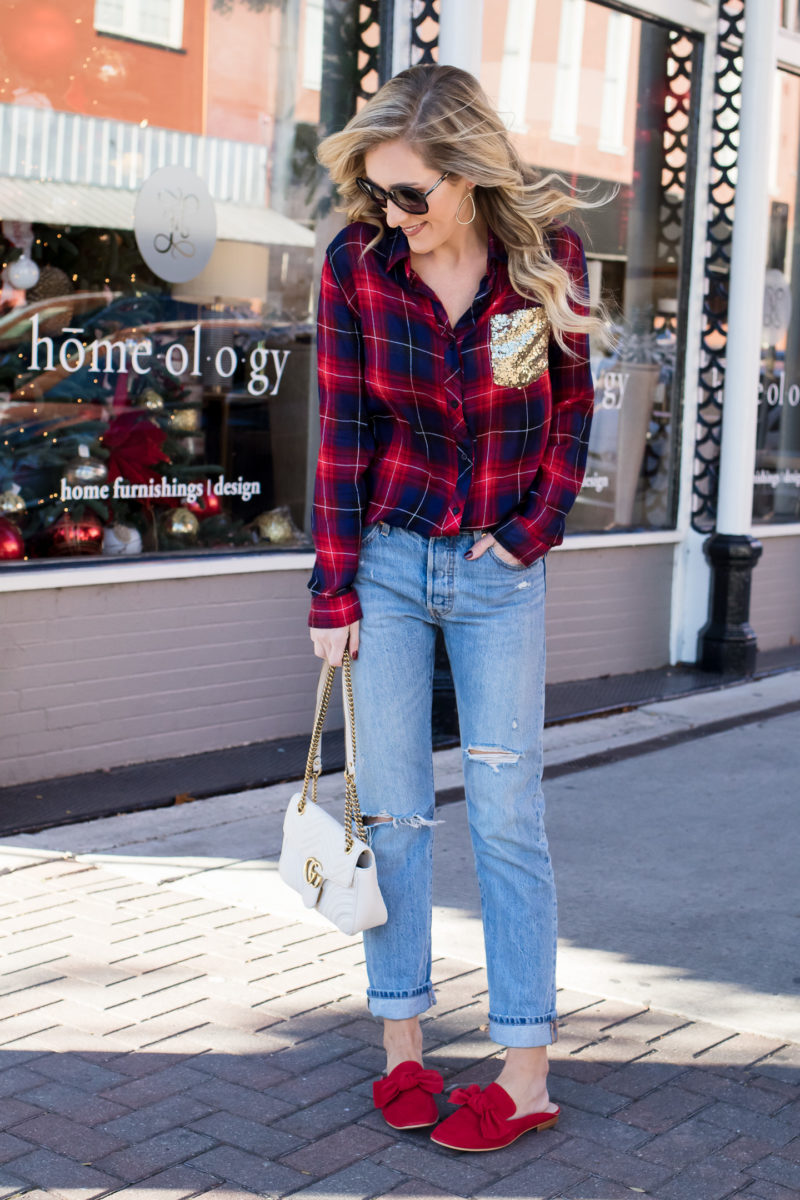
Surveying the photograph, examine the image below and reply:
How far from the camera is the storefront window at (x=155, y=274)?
547 cm

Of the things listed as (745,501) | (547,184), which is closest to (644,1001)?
(547,184)

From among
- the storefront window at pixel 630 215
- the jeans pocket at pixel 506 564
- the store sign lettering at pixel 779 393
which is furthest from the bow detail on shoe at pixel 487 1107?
the store sign lettering at pixel 779 393

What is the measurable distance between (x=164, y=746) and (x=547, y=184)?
3.35m

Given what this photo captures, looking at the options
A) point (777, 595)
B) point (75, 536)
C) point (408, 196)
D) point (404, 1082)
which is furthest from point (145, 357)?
point (777, 595)

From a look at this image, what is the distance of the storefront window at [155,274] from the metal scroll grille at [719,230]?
2.62 m

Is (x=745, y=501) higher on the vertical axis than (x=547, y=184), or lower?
lower

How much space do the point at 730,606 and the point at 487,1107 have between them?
17.7ft

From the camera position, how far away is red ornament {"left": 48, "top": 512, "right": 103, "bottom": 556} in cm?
557

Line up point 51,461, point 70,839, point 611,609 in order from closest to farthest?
point 70,839, point 51,461, point 611,609

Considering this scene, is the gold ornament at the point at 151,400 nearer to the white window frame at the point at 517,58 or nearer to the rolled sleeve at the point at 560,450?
the white window frame at the point at 517,58

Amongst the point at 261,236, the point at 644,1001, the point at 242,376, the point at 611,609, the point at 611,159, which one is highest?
the point at 611,159

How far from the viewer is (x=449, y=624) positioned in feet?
10.00

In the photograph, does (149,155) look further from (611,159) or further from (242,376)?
(611,159)

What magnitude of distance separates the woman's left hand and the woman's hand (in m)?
0.28
